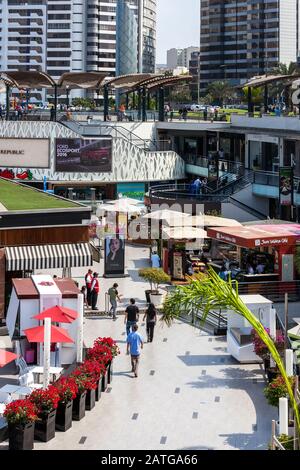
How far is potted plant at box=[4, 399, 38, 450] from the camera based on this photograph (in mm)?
14648

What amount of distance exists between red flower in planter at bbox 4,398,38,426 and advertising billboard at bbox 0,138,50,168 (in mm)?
41726

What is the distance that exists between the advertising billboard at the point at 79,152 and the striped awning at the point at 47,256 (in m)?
30.4

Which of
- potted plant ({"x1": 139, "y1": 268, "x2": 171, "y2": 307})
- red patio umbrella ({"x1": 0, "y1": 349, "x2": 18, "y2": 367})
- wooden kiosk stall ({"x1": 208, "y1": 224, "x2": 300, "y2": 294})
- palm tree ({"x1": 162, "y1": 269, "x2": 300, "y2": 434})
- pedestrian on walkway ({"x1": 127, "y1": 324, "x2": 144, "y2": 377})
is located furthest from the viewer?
wooden kiosk stall ({"x1": 208, "y1": 224, "x2": 300, "y2": 294})

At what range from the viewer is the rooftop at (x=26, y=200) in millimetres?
26125

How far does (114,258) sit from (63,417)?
54.8 feet

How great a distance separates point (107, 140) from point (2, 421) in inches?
1636

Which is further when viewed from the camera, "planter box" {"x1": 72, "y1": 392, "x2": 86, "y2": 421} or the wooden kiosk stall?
the wooden kiosk stall

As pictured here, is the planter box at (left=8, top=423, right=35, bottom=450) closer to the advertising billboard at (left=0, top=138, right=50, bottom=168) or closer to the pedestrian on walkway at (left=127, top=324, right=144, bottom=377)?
the pedestrian on walkway at (left=127, top=324, right=144, bottom=377)

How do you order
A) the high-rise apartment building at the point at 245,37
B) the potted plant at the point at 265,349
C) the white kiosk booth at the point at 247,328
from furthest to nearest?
the high-rise apartment building at the point at 245,37, the white kiosk booth at the point at 247,328, the potted plant at the point at 265,349

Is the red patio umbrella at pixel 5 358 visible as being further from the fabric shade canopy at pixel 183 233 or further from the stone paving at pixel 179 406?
the fabric shade canopy at pixel 183 233

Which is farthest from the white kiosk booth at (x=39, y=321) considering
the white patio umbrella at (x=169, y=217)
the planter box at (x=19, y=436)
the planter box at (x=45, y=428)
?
the white patio umbrella at (x=169, y=217)

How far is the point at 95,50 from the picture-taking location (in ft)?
538

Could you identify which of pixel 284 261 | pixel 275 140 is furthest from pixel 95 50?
pixel 284 261

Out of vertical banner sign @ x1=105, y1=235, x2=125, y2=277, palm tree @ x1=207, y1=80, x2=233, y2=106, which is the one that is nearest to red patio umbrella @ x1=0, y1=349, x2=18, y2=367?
vertical banner sign @ x1=105, y1=235, x2=125, y2=277
